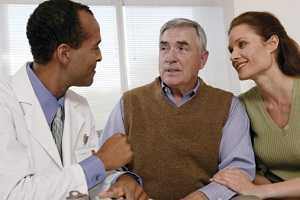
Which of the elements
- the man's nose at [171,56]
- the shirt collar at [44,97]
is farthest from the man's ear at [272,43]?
the shirt collar at [44,97]

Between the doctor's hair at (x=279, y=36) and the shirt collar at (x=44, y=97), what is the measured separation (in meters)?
0.78

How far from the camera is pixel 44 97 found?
4.59 ft

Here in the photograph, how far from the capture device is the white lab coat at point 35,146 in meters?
1.12

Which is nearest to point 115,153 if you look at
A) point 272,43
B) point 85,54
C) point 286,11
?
point 85,54

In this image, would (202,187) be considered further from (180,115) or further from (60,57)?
(60,57)

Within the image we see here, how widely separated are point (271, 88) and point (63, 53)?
831 millimetres

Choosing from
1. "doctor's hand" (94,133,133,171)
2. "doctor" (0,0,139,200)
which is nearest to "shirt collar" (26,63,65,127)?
"doctor" (0,0,139,200)

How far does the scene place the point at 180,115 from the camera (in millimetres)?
1668

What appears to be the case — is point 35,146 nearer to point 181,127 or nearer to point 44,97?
point 44,97

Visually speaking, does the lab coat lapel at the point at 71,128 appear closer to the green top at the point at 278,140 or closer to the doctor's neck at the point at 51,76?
the doctor's neck at the point at 51,76

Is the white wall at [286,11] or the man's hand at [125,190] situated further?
the white wall at [286,11]

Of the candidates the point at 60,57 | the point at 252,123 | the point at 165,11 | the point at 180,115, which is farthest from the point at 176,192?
the point at 165,11

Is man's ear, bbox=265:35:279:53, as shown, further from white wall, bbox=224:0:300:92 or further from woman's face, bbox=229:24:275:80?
white wall, bbox=224:0:300:92

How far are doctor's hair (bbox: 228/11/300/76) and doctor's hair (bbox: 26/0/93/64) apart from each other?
2.19 feet
